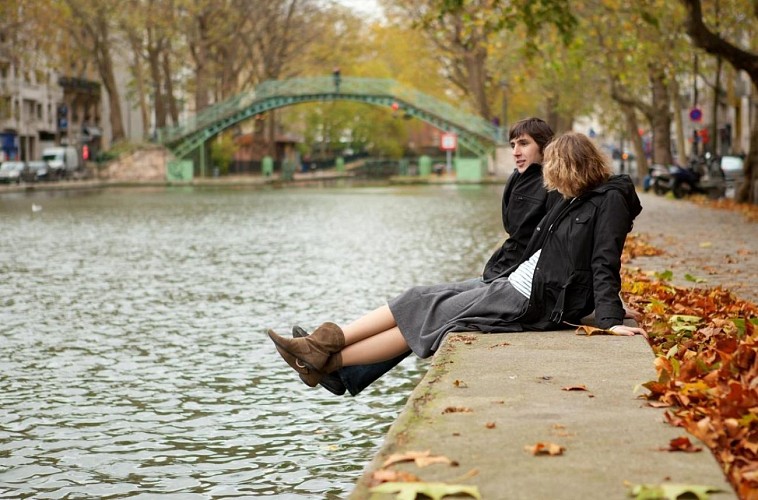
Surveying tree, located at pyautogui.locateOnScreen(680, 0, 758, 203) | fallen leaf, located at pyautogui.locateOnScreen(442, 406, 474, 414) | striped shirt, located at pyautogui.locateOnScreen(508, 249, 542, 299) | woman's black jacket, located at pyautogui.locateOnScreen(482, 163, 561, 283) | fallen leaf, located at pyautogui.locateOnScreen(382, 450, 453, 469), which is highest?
tree, located at pyautogui.locateOnScreen(680, 0, 758, 203)

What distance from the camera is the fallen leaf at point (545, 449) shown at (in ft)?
14.4

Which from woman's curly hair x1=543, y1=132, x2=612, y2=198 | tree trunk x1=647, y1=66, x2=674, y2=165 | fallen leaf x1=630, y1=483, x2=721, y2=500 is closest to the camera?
fallen leaf x1=630, y1=483, x2=721, y2=500

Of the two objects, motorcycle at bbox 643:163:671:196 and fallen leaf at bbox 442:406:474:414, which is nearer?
fallen leaf at bbox 442:406:474:414

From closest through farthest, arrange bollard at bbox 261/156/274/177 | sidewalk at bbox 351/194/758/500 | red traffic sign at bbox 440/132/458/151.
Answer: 1. sidewalk at bbox 351/194/758/500
2. red traffic sign at bbox 440/132/458/151
3. bollard at bbox 261/156/274/177

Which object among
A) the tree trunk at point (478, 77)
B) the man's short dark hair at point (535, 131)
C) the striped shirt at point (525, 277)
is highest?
the tree trunk at point (478, 77)

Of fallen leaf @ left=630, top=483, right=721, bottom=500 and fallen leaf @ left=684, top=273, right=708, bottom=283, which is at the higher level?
fallen leaf @ left=630, top=483, right=721, bottom=500

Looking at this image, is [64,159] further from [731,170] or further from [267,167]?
[731,170]

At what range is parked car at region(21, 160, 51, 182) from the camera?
6100 cm

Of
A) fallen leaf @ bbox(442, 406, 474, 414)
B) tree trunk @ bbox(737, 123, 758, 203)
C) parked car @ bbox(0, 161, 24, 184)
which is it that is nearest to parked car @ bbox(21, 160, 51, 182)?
parked car @ bbox(0, 161, 24, 184)

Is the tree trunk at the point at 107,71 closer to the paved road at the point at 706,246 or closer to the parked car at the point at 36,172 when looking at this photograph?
the parked car at the point at 36,172

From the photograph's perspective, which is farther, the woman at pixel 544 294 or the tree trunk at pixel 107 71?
the tree trunk at pixel 107 71

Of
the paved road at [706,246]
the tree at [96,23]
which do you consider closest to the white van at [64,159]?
the tree at [96,23]

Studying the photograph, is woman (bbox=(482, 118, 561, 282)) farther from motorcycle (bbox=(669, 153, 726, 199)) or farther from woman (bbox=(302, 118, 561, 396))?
motorcycle (bbox=(669, 153, 726, 199))

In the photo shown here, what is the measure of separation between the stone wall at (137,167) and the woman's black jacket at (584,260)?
64.1m
